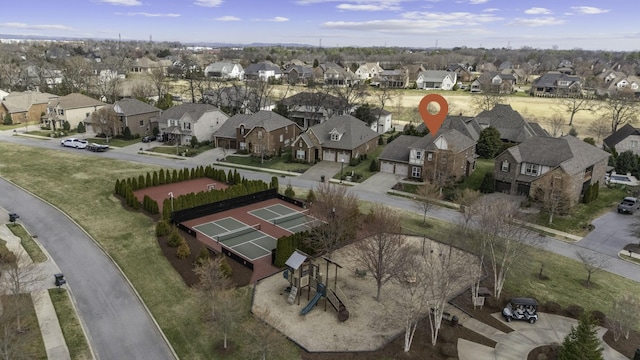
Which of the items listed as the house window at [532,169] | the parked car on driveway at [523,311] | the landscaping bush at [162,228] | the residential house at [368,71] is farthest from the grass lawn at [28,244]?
the residential house at [368,71]

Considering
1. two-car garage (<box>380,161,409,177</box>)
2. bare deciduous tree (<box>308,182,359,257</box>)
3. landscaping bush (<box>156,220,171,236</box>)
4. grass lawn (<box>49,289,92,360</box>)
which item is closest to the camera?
grass lawn (<box>49,289,92,360</box>)

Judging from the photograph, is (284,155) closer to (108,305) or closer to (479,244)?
(479,244)

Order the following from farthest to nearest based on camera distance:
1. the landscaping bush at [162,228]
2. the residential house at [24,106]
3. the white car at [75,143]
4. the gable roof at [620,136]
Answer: the residential house at [24,106], the white car at [75,143], the gable roof at [620,136], the landscaping bush at [162,228]

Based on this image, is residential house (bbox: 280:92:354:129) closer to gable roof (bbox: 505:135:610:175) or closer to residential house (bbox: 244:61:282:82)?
gable roof (bbox: 505:135:610:175)

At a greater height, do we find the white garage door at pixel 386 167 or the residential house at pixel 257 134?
the residential house at pixel 257 134

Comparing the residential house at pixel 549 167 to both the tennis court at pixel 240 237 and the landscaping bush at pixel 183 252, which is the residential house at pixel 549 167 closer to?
the tennis court at pixel 240 237

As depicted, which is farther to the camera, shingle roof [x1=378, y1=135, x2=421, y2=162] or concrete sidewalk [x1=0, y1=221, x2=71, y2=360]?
shingle roof [x1=378, y1=135, x2=421, y2=162]

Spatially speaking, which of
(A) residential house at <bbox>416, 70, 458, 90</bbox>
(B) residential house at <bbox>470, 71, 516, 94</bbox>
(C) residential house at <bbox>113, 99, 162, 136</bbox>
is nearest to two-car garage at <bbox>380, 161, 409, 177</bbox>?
(C) residential house at <bbox>113, 99, 162, 136</bbox>
